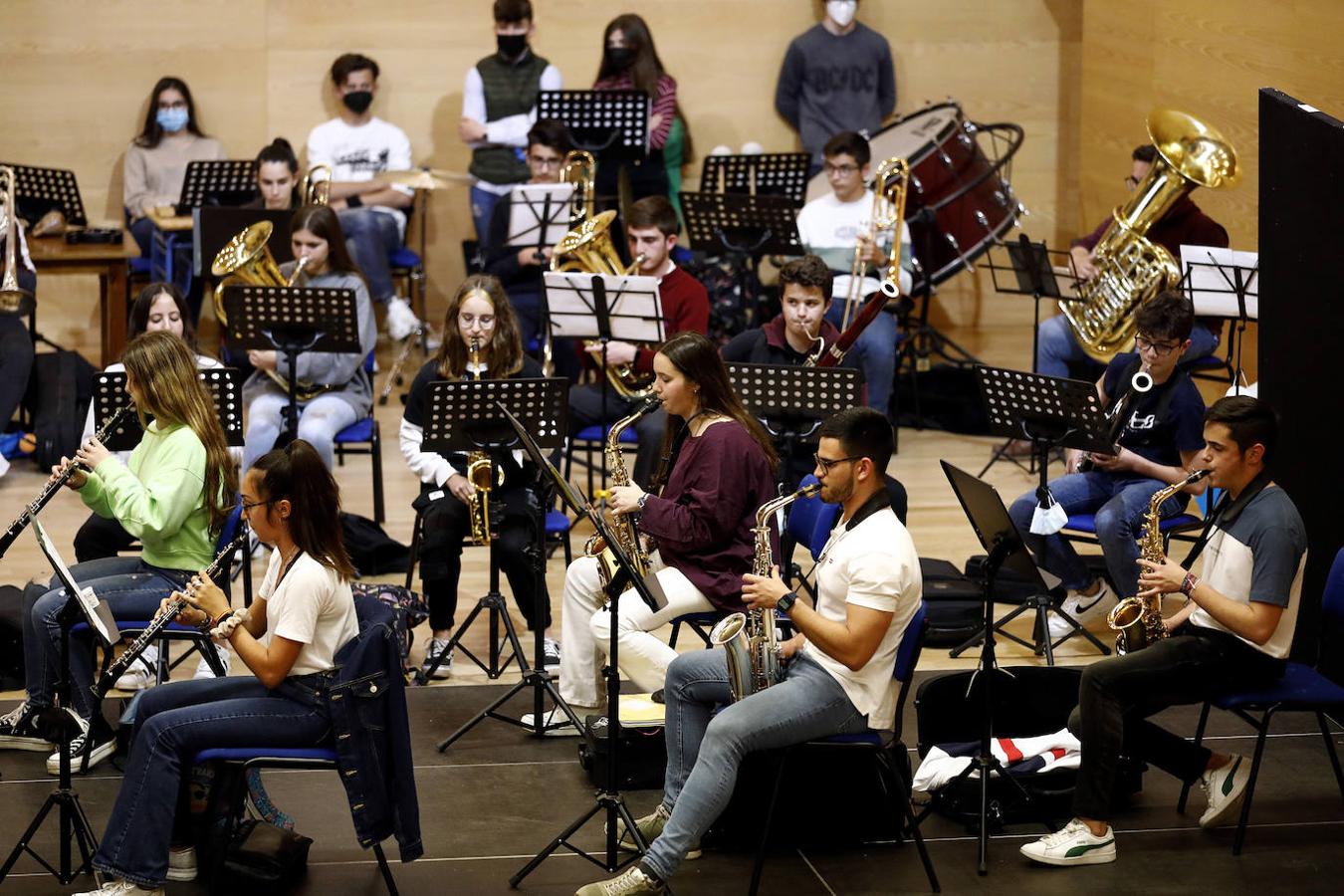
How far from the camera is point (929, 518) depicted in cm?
→ 787

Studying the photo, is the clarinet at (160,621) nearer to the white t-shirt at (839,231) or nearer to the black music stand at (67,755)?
the black music stand at (67,755)

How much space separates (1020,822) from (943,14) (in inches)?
310

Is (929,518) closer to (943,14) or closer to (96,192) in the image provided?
(943,14)

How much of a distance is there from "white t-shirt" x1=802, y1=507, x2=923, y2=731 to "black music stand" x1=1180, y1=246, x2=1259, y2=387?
3.45 m

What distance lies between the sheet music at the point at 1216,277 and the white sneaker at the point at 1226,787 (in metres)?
3.05

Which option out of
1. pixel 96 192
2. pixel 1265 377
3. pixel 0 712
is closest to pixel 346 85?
pixel 96 192

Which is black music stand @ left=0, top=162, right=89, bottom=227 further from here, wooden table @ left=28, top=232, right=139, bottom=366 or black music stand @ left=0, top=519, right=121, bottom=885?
black music stand @ left=0, top=519, right=121, bottom=885

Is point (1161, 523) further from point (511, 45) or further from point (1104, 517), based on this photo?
point (511, 45)

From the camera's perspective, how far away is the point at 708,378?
510cm

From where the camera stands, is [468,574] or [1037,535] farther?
[468,574]

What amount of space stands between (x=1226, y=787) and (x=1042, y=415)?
1.56 metres

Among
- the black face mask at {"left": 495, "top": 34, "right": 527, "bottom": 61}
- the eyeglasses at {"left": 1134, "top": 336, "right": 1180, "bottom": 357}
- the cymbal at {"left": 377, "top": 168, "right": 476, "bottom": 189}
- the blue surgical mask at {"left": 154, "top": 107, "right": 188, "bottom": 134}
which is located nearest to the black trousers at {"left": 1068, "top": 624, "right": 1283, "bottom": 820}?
the eyeglasses at {"left": 1134, "top": 336, "right": 1180, "bottom": 357}

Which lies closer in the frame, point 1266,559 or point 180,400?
point 1266,559

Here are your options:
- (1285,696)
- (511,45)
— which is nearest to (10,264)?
(511,45)
